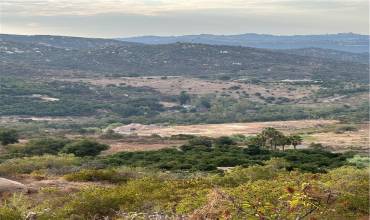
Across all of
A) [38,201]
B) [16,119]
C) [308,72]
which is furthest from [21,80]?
[38,201]

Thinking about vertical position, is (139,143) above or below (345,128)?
above

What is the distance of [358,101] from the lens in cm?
12888

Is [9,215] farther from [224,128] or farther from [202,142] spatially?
[224,128]

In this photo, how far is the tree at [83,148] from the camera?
48.0 meters

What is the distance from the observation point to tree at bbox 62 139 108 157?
157ft

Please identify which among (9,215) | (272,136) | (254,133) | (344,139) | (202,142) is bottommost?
(254,133)

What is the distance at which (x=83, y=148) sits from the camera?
49.1 meters

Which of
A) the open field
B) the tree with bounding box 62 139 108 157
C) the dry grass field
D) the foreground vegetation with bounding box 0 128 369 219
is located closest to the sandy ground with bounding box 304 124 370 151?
the dry grass field

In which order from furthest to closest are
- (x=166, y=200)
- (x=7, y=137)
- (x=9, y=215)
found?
1. (x=7, y=137)
2. (x=166, y=200)
3. (x=9, y=215)

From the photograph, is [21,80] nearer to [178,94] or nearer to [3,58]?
[178,94]

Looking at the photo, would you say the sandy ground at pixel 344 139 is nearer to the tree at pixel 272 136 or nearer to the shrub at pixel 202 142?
the tree at pixel 272 136

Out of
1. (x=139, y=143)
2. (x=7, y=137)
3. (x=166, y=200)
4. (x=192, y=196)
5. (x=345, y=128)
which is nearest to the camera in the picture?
(x=192, y=196)

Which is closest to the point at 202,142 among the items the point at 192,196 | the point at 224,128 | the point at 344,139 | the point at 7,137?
the point at 7,137

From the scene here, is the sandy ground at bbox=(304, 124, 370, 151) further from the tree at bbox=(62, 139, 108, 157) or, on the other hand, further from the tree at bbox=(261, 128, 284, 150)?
the tree at bbox=(62, 139, 108, 157)
